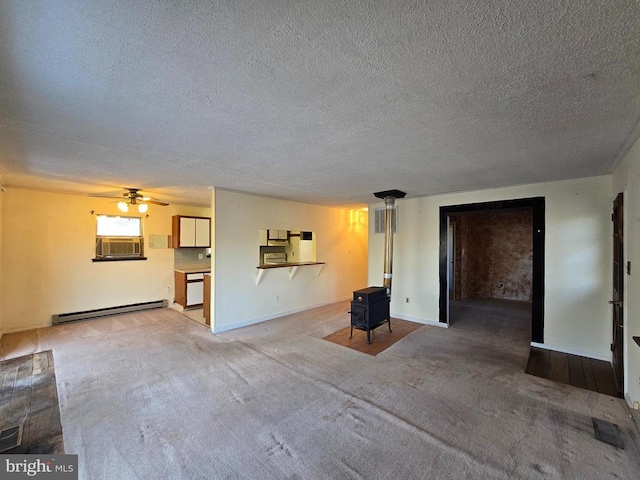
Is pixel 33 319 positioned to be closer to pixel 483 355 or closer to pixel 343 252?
pixel 343 252

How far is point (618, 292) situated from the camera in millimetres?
2939

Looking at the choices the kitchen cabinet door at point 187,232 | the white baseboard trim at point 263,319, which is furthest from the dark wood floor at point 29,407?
the kitchen cabinet door at point 187,232

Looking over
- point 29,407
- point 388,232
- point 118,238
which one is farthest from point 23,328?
point 388,232

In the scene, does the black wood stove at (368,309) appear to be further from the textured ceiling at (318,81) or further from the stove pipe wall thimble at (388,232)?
the textured ceiling at (318,81)

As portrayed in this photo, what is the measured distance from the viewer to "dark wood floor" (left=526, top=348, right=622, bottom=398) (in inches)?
110

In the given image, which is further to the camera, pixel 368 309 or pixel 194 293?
pixel 194 293

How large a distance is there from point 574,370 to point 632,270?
58.2 inches

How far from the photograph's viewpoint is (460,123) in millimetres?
1983

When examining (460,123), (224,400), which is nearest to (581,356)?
(460,123)

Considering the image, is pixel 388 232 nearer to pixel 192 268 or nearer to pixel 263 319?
pixel 263 319

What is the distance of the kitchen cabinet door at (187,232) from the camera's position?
6105mm

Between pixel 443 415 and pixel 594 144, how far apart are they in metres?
2.66

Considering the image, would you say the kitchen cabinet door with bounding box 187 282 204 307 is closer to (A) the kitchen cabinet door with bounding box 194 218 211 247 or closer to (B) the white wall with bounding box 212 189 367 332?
(A) the kitchen cabinet door with bounding box 194 218 211 247

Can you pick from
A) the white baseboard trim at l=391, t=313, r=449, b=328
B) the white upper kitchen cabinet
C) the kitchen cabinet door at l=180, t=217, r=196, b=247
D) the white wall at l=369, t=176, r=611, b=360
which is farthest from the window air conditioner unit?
the white wall at l=369, t=176, r=611, b=360
